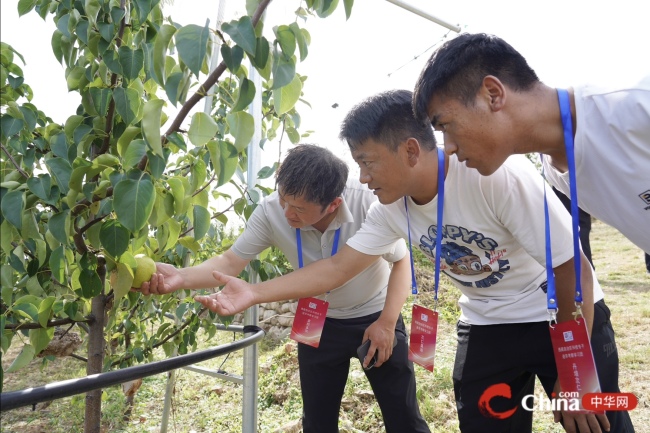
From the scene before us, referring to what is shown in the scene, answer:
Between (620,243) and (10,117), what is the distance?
8.94 m

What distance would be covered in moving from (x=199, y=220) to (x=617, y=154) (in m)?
0.89

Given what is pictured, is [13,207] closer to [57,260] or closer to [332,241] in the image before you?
[57,260]

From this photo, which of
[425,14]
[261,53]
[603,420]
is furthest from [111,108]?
[425,14]

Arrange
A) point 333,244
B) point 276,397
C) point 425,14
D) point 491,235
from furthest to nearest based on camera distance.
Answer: point 276,397, point 425,14, point 333,244, point 491,235

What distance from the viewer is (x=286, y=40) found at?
978 mm

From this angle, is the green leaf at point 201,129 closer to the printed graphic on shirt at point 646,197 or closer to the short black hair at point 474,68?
the short black hair at point 474,68

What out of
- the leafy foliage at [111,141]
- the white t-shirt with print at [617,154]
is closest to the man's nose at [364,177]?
the leafy foliage at [111,141]

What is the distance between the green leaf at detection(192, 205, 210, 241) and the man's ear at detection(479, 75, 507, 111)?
0.67m

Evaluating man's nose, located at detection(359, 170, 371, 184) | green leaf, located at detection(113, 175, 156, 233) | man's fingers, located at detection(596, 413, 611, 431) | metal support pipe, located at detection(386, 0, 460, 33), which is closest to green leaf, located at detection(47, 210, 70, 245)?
green leaf, located at detection(113, 175, 156, 233)

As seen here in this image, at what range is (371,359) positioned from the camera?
75.6 inches

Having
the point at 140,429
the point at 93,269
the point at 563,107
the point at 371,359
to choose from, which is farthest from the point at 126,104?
the point at 140,429

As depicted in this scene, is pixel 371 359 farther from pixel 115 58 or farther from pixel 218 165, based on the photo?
pixel 115 58

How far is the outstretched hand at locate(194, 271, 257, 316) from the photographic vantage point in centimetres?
157

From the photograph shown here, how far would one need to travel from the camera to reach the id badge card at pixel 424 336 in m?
1.74
